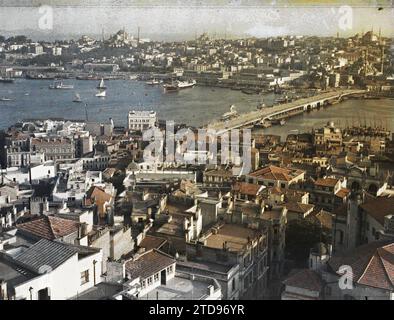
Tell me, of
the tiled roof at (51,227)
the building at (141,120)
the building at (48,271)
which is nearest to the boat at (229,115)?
the building at (141,120)

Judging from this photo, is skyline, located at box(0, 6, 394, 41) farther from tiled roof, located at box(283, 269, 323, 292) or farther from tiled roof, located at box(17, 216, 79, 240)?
tiled roof, located at box(283, 269, 323, 292)

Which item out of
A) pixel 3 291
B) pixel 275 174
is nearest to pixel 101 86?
pixel 275 174

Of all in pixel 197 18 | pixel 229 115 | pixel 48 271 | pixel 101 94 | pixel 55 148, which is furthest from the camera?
pixel 101 94

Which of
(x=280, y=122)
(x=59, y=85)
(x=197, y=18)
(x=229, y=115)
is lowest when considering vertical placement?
(x=280, y=122)

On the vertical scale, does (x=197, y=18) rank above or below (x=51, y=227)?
above

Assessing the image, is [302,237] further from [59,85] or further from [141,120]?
[59,85]

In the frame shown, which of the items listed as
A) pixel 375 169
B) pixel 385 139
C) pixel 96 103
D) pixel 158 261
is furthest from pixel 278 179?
pixel 96 103

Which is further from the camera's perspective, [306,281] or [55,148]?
[55,148]

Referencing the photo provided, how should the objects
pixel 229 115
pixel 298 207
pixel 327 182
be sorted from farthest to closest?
pixel 229 115, pixel 327 182, pixel 298 207
